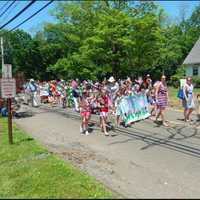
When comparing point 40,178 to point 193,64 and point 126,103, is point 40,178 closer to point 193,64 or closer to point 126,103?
point 126,103

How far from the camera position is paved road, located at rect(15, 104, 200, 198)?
6906 mm

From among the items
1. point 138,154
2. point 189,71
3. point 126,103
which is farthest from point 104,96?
point 189,71

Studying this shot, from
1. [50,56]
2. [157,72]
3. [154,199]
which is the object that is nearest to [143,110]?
[154,199]

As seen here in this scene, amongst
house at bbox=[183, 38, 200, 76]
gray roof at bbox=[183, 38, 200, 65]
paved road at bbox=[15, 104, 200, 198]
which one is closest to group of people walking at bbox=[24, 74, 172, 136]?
paved road at bbox=[15, 104, 200, 198]

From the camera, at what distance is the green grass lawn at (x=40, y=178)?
21.3ft

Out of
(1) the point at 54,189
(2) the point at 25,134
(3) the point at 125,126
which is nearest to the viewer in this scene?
(1) the point at 54,189

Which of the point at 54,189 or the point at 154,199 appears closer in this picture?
the point at 154,199

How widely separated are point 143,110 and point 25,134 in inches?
218

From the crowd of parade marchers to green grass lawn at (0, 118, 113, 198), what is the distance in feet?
9.89

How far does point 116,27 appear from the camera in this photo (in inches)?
1221

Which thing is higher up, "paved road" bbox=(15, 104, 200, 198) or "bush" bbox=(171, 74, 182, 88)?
"bush" bbox=(171, 74, 182, 88)

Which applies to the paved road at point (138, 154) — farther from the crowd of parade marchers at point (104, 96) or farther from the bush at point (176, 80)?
the bush at point (176, 80)

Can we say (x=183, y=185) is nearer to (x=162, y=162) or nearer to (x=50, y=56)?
(x=162, y=162)

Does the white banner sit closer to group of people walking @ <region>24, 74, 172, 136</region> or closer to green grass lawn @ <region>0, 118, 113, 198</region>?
green grass lawn @ <region>0, 118, 113, 198</region>
